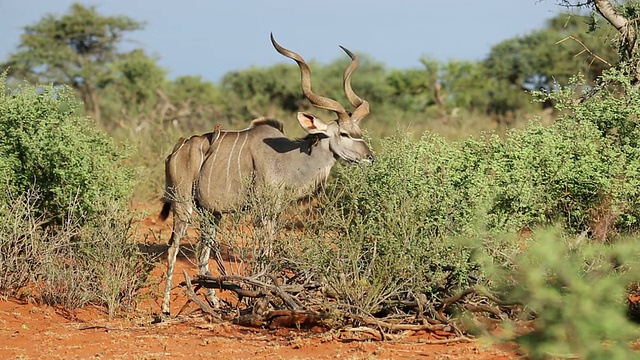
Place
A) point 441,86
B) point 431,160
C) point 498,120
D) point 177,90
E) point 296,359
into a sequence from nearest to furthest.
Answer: point 296,359, point 431,160, point 498,120, point 441,86, point 177,90

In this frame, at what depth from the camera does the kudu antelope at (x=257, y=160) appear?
7.32 metres

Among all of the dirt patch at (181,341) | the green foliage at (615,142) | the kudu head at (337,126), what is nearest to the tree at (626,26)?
the green foliage at (615,142)

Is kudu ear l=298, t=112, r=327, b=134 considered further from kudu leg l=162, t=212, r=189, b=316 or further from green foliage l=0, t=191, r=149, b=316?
green foliage l=0, t=191, r=149, b=316

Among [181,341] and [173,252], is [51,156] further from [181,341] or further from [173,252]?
[181,341]

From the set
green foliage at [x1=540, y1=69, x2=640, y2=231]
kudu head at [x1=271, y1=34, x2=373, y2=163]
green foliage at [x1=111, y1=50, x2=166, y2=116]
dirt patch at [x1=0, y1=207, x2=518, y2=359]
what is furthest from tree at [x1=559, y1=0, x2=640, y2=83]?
green foliage at [x1=111, y1=50, x2=166, y2=116]

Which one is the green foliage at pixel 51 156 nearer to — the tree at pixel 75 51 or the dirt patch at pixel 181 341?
the dirt patch at pixel 181 341

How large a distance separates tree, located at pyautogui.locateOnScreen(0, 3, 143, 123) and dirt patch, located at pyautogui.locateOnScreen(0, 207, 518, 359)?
20377 millimetres

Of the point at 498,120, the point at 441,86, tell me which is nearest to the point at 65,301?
the point at 498,120

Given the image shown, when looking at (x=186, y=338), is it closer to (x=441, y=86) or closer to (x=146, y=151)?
(x=146, y=151)

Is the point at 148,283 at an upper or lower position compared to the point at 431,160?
lower

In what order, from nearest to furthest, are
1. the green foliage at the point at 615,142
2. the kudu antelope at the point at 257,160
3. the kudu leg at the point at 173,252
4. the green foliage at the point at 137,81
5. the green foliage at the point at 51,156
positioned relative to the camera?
the green foliage at the point at 615,142 < the kudu leg at the point at 173,252 < the green foliage at the point at 51,156 < the kudu antelope at the point at 257,160 < the green foliage at the point at 137,81

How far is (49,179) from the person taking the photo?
24.1ft

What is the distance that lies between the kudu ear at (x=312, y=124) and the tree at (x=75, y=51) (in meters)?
19.5

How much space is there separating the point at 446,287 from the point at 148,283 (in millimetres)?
2692
